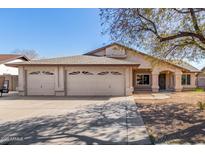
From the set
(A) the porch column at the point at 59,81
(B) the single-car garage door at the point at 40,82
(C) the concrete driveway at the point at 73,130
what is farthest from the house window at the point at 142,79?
(C) the concrete driveway at the point at 73,130

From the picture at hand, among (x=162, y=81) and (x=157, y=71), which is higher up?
(x=157, y=71)

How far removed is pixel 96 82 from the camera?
18.7m

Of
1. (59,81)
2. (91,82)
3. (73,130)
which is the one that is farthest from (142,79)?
(73,130)

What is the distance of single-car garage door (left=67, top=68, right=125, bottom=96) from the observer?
18.5m

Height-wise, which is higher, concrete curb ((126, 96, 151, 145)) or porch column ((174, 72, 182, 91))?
porch column ((174, 72, 182, 91))

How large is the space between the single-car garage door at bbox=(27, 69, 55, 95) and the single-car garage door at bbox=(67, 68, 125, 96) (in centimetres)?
164

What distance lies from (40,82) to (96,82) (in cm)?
527

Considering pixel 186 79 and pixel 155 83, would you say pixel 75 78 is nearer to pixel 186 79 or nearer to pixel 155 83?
pixel 155 83

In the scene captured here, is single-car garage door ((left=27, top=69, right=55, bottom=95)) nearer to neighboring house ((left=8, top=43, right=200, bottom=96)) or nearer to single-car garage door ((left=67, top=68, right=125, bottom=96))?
neighboring house ((left=8, top=43, right=200, bottom=96))

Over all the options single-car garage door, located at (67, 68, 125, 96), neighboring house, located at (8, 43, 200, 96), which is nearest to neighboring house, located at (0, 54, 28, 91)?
neighboring house, located at (8, 43, 200, 96)

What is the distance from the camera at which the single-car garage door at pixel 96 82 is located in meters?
18.5

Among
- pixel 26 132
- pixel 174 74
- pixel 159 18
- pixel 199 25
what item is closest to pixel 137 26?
pixel 159 18
